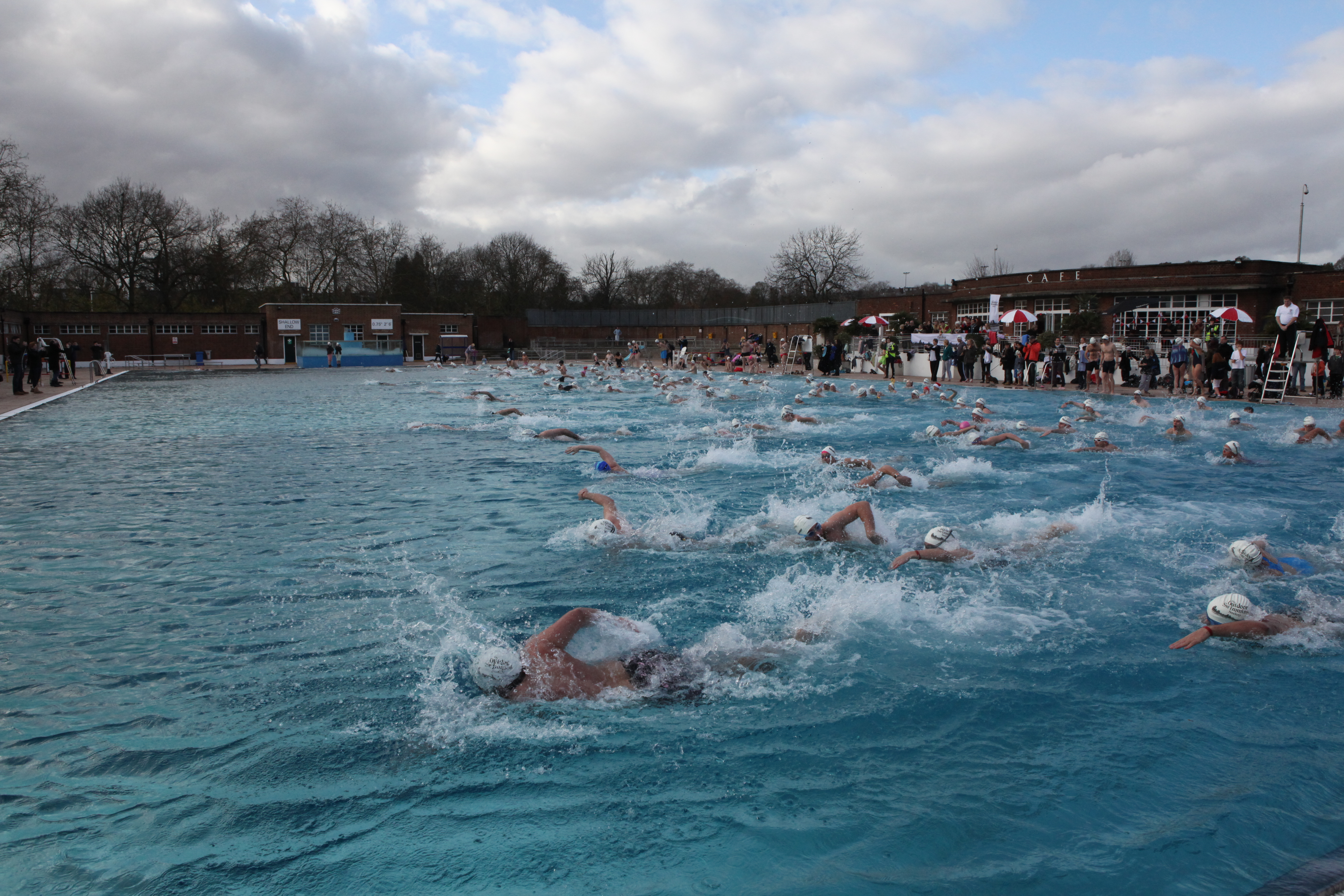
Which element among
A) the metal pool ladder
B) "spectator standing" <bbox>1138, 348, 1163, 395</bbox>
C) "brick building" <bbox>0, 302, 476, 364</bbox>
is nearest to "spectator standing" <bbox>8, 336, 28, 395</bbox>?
"brick building" <bbox>0, 302, 476, 364</bbox>

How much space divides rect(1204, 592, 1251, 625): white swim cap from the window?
3170cm

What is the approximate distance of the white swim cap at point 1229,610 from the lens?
17.2 feet

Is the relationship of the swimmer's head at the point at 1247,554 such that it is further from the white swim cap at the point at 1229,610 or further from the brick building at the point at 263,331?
the brick building at the point at 263,331

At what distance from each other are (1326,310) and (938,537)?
110 ft

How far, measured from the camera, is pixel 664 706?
4.43 metres

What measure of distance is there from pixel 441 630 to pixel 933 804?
3.31m

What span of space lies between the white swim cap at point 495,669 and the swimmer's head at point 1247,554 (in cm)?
589

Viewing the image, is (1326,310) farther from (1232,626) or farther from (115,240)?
(115,240)

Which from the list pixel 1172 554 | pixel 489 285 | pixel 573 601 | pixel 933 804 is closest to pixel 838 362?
pixel 1172 554

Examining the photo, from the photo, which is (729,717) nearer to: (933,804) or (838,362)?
(933,804)

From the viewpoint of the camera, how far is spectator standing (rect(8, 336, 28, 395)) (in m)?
21.5

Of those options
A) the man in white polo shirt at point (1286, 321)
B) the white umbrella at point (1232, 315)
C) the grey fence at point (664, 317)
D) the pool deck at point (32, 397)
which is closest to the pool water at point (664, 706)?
the pool deck at point (32, 397)

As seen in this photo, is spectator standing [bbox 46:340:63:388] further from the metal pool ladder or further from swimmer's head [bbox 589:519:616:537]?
the metal pool ladder

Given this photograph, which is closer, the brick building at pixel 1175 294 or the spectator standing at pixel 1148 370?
the spectator standing at pixel 1148 370
